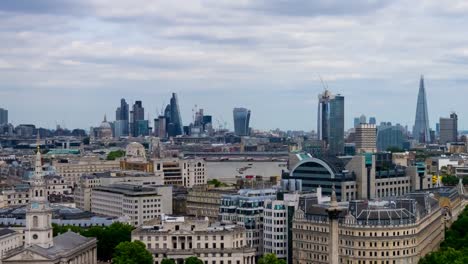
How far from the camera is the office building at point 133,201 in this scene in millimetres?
156375

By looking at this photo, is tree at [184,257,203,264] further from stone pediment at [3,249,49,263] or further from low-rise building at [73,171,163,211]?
low-rise building at [73,171,163,211]

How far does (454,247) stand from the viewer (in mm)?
126250

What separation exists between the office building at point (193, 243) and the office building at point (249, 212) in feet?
34.9

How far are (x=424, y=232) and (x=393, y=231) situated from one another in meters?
10.9

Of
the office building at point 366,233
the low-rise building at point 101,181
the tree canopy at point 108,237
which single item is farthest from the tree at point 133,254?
the low-rise building at point 101,181

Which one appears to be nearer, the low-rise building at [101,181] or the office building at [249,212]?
the office building at [249,212]

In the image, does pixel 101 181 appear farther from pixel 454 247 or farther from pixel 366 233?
pixel 366 233

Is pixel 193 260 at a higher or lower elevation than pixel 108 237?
lower

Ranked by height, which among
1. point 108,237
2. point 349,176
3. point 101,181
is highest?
point 349,176

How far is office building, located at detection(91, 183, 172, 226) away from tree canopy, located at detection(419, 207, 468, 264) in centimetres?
4571

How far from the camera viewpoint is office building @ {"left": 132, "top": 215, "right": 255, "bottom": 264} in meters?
114

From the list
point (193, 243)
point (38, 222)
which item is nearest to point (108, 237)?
point (193, 243)

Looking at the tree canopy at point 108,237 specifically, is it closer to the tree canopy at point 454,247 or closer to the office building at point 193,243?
the office building at point 193,243

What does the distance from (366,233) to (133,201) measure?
54.1 metres
